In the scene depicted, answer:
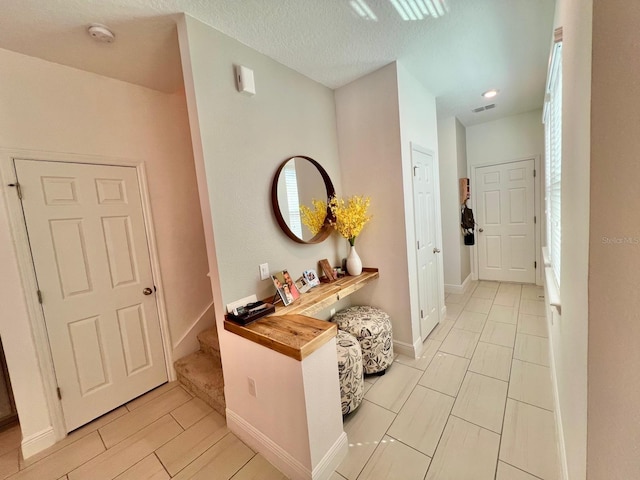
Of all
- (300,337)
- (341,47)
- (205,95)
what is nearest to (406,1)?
(341,47)

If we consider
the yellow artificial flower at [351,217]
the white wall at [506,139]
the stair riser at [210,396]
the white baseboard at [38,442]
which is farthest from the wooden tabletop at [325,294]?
the white wall at [506,139]

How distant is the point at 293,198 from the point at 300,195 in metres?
0.09

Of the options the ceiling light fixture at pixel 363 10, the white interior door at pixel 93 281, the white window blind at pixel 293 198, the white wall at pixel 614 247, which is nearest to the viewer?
the white wall at pixel 614 247

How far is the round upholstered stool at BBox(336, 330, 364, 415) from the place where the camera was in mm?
1734

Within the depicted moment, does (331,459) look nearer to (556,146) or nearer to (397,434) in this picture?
(397,434)

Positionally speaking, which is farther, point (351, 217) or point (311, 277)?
point (351, 217)

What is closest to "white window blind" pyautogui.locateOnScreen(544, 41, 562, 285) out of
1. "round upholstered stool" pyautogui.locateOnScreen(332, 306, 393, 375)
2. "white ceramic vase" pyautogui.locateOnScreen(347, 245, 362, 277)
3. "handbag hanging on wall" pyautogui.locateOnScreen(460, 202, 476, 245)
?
"round upholstered stool" pyautogui.locateOnScreen(332, 306, 393, 375)

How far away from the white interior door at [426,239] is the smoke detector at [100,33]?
2384mm

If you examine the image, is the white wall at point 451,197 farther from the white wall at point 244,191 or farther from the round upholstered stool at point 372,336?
the white wall at point 244,191

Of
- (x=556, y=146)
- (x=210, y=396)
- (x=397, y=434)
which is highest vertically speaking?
(x=556, y=146)

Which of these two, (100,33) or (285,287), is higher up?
(100,33)

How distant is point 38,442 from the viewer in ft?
5.58

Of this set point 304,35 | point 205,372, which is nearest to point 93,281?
point 205,372

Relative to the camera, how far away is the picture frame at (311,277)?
7.07 feet
